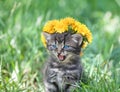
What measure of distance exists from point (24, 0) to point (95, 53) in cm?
142

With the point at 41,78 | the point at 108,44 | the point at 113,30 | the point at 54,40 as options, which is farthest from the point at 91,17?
the point at 54,40

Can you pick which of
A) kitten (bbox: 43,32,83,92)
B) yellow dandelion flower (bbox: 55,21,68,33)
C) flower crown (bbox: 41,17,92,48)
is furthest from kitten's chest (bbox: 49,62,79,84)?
yellow dandelion flower (bbox: 55,21,68,33)

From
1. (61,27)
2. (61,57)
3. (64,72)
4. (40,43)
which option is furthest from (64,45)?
(40,43)

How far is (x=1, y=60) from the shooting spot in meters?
6.64

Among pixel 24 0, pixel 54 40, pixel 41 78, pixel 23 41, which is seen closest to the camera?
pixel 54 40

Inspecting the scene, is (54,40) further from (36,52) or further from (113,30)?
(113,30)

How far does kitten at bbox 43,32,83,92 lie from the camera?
19.1ft

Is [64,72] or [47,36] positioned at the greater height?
[47,36]

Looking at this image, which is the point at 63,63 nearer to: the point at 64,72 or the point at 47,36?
the point at 64,72

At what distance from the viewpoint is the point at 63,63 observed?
597 cm

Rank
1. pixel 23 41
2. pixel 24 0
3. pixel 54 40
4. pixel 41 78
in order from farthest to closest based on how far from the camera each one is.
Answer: pixel 24 0 → pixel 23 41 → pixel 41 78 → pixel 54 40

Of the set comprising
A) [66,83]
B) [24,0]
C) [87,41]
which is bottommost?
[66,83]

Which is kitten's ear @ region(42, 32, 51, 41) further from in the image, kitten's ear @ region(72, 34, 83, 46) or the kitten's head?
kitten's ear @ region(72, 34, 83, 46)

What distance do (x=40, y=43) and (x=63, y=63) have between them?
4.53 feet
